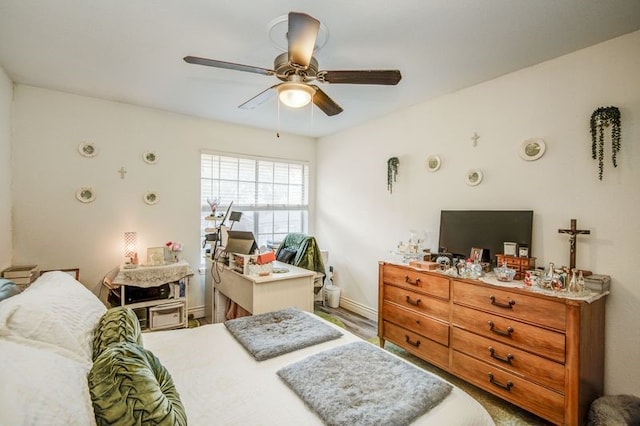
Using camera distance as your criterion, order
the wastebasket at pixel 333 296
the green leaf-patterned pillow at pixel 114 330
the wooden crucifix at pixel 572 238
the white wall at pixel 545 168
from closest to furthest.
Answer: the green leaf-patterned pillow at pixel 114 330 < the white wall at pixel 545 168 < the wooden crucifix at pixel 572 238 < the wastebasket at pixel 333 296

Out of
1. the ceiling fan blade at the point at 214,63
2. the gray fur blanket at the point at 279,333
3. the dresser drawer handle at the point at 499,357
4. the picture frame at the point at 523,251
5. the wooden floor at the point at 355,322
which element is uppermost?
the ceiling fan blade at the point at 214,63

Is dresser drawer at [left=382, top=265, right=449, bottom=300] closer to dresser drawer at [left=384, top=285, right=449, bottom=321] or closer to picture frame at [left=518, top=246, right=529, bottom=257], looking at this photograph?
dresser drawer at [left=384, top=285, right=449, bottom=321]

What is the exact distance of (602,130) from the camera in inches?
80.0

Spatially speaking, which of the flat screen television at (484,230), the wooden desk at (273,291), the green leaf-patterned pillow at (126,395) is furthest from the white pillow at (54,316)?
the flat screen television at (484,230)

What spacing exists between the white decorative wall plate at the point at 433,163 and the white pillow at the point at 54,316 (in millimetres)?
2957

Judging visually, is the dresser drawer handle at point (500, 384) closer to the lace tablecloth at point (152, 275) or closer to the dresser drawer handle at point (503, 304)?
the dresser drawer handle at point (503, 304)

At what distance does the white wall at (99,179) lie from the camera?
2914 mm

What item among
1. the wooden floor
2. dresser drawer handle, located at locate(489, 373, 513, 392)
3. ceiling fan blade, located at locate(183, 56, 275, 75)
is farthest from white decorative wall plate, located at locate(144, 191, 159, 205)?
dresser drawer handle, located at locate(489, 373, 513, 392)

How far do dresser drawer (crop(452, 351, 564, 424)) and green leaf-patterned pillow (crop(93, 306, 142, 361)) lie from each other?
222 cm

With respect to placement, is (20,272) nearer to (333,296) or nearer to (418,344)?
(333,296)

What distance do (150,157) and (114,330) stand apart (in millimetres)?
2724

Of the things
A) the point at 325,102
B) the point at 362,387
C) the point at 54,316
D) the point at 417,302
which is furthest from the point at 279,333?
the point at 325,102

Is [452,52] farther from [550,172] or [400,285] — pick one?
[400,285]

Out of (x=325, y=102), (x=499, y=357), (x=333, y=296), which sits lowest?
(x=333, y=296)
